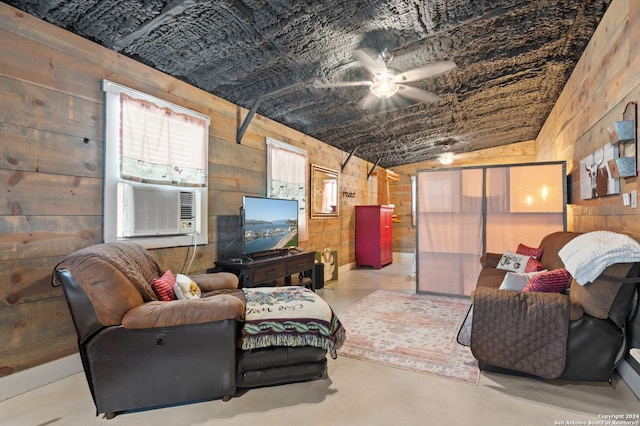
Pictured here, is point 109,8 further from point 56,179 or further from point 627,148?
point 627,148

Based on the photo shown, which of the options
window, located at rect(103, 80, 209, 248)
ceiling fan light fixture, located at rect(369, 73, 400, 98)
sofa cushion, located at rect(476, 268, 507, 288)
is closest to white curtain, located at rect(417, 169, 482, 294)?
sofa cushion, located at rect(476, 268, 507, 288)

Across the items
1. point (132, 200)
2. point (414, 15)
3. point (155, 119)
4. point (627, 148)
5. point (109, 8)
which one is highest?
point (414, 15)

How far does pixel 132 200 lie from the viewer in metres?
2.66

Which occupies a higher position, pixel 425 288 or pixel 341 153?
pixel 341 153

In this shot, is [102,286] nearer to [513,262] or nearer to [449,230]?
[513,262]

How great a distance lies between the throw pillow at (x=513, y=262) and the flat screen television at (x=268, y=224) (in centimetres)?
255

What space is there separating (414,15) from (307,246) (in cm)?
350

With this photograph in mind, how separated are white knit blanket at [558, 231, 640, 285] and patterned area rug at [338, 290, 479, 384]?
3.23 ft

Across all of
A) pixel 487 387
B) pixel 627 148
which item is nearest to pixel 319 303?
pixel 487 387

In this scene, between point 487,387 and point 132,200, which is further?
point 132,200

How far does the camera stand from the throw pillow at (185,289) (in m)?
2.26

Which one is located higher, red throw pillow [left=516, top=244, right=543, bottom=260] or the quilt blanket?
red throw pillow [left=516, top=244, right=543, bottom=260]

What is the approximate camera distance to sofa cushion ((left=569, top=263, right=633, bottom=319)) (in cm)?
202

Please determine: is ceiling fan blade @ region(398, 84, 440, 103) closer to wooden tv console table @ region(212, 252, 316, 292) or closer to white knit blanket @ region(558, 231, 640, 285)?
white knit blanket @ region(558, 231, 640, 285)
